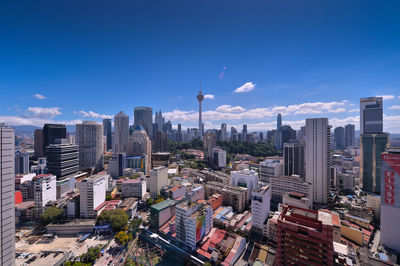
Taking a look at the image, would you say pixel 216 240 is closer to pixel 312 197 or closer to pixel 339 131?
pixel 312 197

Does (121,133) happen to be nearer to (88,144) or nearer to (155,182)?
(88,144)

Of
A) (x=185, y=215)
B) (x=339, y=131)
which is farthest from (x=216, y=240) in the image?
(x=339, y=131)

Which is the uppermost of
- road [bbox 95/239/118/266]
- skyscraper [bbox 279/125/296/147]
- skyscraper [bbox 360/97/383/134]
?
skyscraper [bbox 360/97/383/134]

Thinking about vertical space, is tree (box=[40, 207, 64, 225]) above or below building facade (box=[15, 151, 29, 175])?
below

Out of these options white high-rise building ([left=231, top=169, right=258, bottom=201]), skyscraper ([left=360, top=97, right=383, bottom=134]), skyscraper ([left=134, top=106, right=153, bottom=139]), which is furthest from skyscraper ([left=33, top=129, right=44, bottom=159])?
skyscraper ([left=360, top=97, right=383, bottom=134])

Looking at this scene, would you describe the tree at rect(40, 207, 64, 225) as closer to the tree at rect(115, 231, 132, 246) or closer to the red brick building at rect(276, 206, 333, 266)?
the tree at rect(115, 231, 132, 246)

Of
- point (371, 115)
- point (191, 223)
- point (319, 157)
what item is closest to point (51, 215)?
point (191, 223)
